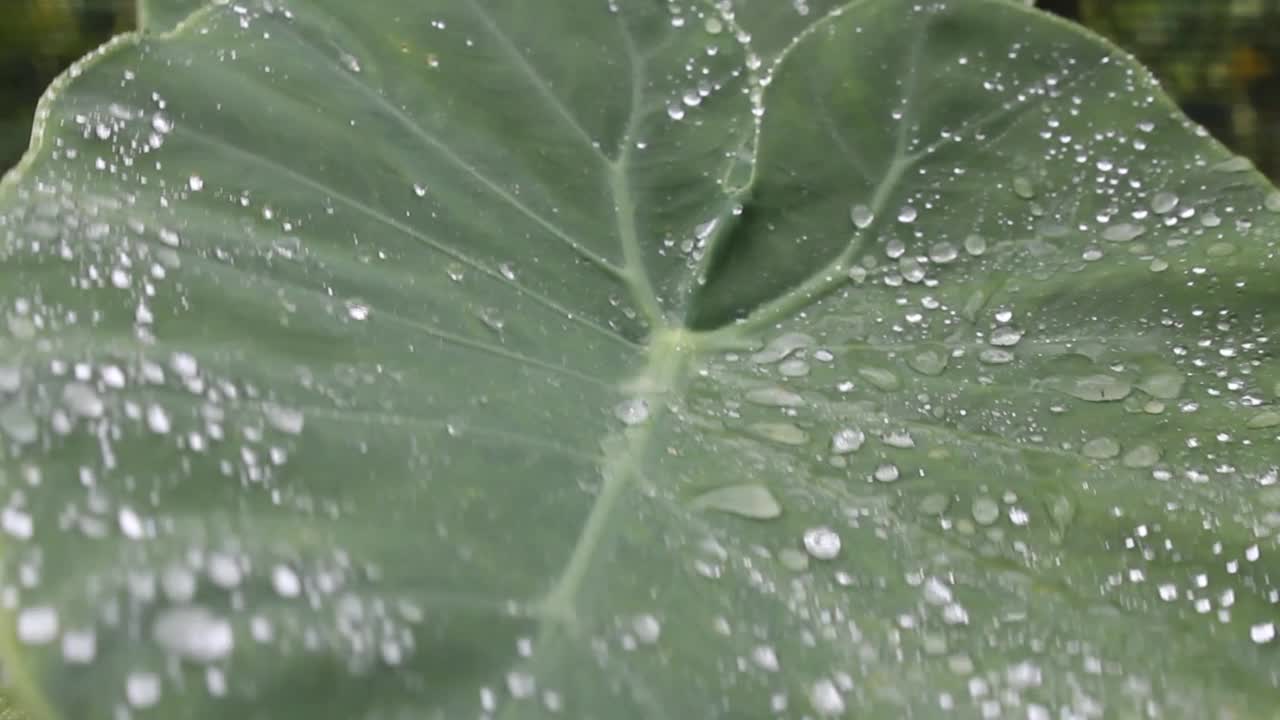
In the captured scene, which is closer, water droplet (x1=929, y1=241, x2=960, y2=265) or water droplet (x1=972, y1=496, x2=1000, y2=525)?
water droplet (x1=972, y1=496, x2=1000, y2=525)

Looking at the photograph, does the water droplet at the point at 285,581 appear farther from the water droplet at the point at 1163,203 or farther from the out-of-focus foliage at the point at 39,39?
the out-of-focus foliage at the point at 39,39

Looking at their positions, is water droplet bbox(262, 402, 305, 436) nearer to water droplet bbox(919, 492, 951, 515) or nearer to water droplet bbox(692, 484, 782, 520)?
water droplet bbox(692, 484, 782, 520)

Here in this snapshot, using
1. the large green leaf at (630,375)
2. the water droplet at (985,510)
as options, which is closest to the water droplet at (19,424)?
the large green leaf at (630,375)

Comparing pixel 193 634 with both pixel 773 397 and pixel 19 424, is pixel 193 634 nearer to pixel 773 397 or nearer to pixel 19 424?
pixel 19 424

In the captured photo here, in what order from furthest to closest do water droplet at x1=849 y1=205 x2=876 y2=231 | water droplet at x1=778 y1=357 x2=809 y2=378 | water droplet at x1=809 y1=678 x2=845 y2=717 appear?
water droplet at x1=849 y1=205 x2=876 y2=231, water droplet at x1=778 y1=357 x2=809 y2=378, water droplet at x1=809 y1=678 x2=845 y2=717

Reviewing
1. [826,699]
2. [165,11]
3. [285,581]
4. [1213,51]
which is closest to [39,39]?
[165,11]

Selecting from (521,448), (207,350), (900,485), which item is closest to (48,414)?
(207,350)

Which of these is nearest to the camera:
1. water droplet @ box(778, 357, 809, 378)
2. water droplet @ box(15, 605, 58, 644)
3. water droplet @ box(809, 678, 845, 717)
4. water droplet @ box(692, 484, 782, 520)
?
water droplet @ box(15, 605, 58, 644)

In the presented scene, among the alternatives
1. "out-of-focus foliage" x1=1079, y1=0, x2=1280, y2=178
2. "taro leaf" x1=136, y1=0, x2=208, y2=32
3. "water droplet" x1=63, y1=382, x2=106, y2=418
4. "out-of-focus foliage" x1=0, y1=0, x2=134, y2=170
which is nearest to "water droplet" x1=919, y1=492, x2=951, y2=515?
"water droplet" x1=63, y1=382, x2=106, y2=418

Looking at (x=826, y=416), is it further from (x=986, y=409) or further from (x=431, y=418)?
(x=431, y=418)
